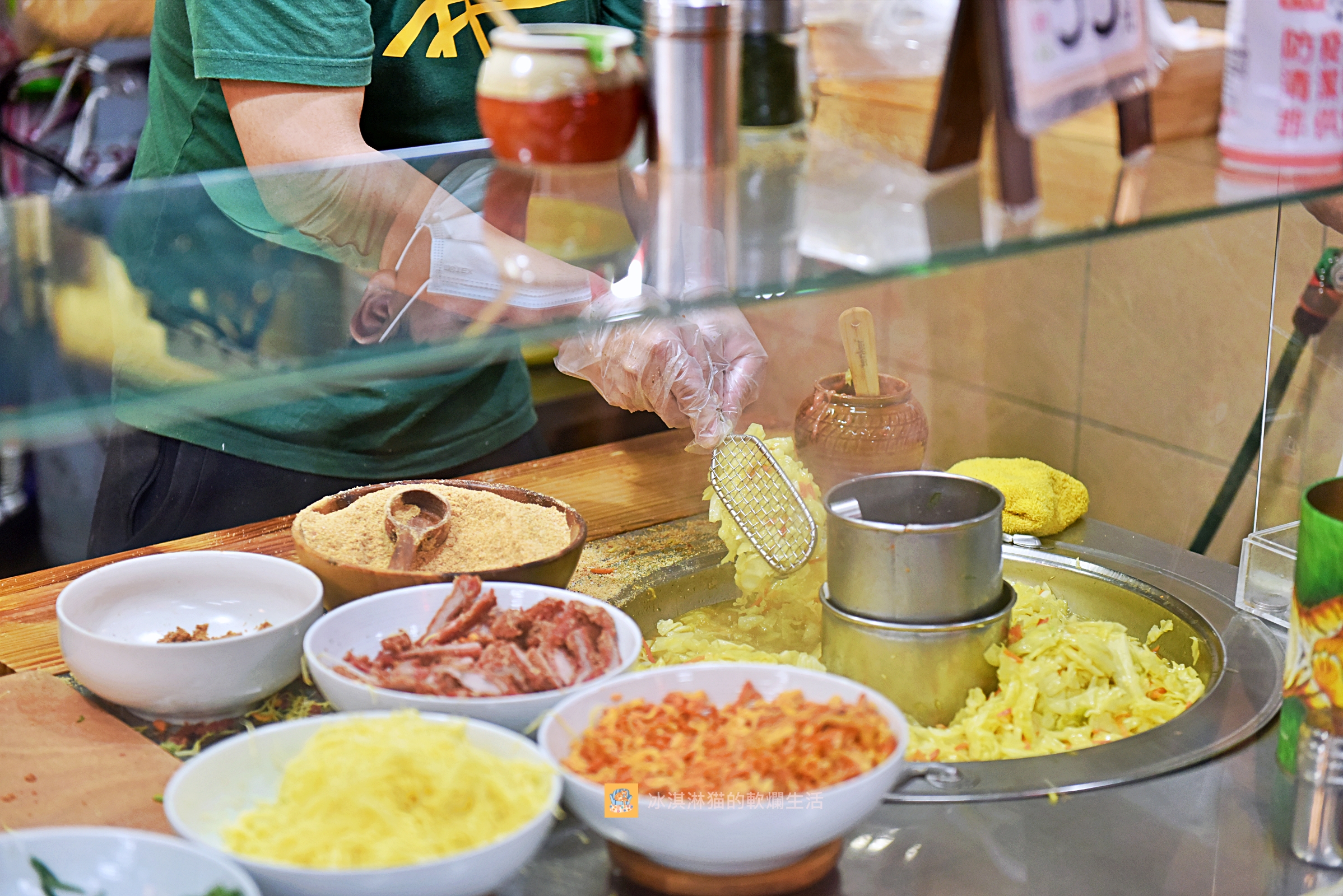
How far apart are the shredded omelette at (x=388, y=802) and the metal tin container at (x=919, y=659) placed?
0.40 meters

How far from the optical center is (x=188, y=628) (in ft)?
3.78

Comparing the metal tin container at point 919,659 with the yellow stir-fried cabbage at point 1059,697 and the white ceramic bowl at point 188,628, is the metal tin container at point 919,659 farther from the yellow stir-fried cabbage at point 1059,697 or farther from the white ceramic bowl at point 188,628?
the white ceramic bowl at point 188,628

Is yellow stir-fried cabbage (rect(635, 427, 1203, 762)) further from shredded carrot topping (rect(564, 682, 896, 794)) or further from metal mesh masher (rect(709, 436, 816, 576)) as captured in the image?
shredded carrot topping (rect(564, 682, 896, 794))

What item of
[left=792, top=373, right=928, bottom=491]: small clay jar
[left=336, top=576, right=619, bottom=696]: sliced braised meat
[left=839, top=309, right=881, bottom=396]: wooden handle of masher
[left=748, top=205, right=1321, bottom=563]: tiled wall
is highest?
[left=839, top=309, right=881, bottom=396]: wooden handle of masher

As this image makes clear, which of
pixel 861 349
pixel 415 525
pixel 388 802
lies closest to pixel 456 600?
pixel 415 525

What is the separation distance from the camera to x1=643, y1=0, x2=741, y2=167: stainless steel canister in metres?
0.83

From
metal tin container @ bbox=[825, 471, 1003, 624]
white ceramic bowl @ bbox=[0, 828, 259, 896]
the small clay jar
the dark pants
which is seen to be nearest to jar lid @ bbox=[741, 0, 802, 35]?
metal tin container @ bbox=[825, 471, 1003, 624]

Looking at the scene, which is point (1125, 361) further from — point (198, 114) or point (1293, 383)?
point (198, 114)

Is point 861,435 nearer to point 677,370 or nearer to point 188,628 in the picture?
point 677,370

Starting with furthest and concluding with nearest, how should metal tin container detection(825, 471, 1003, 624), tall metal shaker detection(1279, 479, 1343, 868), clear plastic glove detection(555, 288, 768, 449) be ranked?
clear plastic glove detection(555, 288, 768, 449), metal tin container detection(825, 471, 1003, 624), tall metal shaker detection(1279, 479, 1343, 868)

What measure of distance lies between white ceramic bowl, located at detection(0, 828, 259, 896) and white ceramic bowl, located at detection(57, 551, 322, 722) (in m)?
0.21

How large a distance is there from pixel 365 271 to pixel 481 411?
116 cm

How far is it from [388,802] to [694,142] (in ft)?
1.60

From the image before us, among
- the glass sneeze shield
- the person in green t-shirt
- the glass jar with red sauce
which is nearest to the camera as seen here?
the glass sneeze shield
